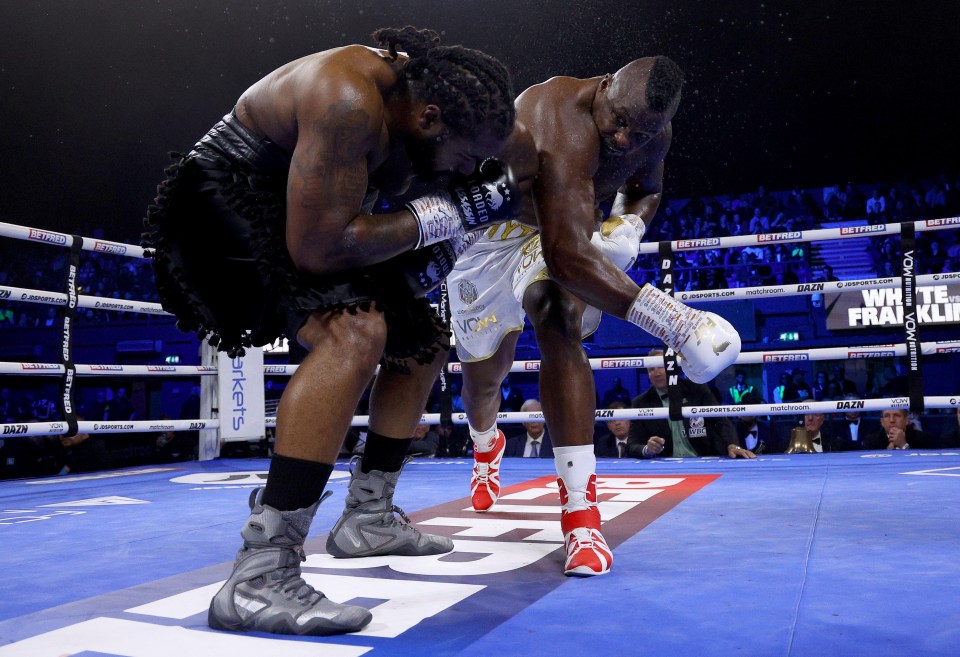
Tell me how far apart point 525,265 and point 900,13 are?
731cm

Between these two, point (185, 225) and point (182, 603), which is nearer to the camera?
point (182, 603)

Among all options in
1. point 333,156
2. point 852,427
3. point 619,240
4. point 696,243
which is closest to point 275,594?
point 333,156

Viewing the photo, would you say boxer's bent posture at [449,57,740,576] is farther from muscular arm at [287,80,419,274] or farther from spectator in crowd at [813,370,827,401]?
spectator in crowd at [813,370,827,401]

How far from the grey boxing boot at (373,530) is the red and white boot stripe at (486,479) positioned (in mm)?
588

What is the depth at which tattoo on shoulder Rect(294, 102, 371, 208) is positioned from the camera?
1.14m

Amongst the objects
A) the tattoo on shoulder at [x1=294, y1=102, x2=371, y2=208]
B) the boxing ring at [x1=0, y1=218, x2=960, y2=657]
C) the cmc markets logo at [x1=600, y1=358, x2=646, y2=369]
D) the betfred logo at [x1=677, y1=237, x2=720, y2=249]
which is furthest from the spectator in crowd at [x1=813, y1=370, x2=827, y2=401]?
the tattoo on shoulder at [x1=294, y1=102, x2=371, y2=208]

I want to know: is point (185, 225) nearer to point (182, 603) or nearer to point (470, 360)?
point (182, 603)

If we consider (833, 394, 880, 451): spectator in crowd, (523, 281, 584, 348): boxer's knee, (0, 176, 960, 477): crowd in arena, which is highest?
(0, 176, 960, 477): crowd in arena

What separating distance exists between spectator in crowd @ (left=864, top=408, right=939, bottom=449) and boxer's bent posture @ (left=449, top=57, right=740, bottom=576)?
101 inches

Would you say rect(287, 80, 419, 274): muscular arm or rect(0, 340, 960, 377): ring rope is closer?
rect(287, 80, 419, 274): muscular arm

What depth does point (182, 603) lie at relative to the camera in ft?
3.94

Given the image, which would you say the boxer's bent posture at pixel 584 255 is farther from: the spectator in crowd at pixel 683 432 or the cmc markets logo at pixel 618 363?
the spectator in crowd at pixel 683 432

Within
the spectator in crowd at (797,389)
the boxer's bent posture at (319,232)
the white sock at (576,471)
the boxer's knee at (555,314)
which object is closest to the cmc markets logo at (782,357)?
the boxer's knee at (555,314)

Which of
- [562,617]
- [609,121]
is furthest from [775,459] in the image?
[562,617]
